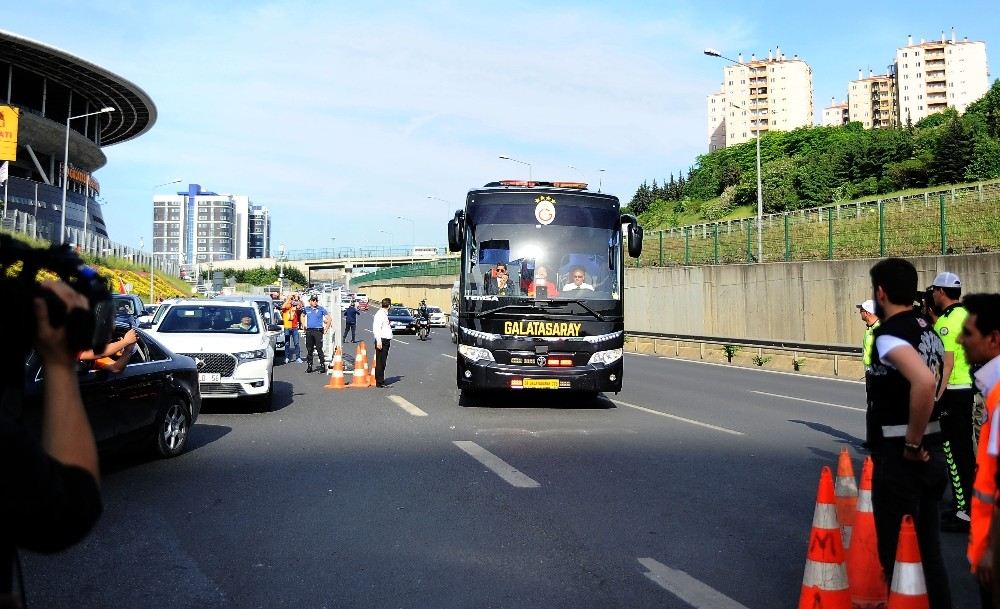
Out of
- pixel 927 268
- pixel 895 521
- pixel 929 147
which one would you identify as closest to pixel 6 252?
pixel 895 521

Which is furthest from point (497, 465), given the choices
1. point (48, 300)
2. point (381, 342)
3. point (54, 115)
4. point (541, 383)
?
point (54, 115)

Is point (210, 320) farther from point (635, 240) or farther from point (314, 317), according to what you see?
point (635, 240)

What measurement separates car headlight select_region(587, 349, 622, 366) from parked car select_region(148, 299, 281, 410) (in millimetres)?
4872

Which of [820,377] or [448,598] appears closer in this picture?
[448,598]

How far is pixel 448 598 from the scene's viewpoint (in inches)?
191

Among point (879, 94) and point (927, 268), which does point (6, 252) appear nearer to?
point (927, 268)

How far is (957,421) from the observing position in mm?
6746

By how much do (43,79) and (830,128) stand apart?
100740 millimetres

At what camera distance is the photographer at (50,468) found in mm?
1937

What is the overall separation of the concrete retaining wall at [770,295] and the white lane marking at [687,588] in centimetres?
1871

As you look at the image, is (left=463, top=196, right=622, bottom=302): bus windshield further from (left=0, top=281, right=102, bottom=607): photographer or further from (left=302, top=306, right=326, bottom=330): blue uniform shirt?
(left=0, top=281, right=102, bottom=607): photographer

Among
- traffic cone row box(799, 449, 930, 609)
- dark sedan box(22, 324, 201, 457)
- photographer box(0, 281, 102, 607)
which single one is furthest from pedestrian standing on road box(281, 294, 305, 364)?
photographer box(0, 281, 102, 607)

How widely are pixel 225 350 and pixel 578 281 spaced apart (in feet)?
17.5

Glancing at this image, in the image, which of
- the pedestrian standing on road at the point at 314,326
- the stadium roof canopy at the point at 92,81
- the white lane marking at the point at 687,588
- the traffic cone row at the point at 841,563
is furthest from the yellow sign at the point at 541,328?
the stadium roof canopy at the point at 92,81
